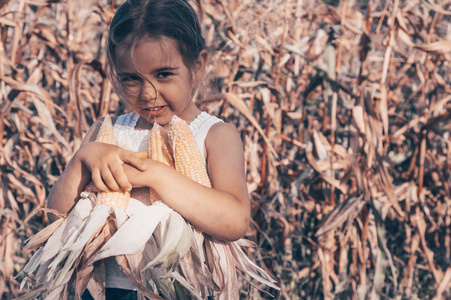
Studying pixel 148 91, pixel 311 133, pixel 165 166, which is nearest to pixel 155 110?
pixel 148 91

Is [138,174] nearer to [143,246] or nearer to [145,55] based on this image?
[143,246]

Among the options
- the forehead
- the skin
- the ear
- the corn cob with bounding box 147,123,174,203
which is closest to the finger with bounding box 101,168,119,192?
the skin

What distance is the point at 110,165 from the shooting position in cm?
102

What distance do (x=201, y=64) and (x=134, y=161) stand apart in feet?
1.23

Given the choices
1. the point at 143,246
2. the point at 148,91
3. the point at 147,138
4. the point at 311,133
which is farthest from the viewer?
the point at 311,133

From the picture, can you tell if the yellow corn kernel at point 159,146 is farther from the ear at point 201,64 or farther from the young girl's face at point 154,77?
the ear at point 201,64

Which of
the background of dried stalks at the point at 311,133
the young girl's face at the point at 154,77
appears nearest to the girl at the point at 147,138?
the young girl's face at the point at 154,77

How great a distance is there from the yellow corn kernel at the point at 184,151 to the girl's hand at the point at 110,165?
0.08 meters

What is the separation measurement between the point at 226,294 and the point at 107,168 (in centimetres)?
37

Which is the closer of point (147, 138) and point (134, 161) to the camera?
point (134, 161)

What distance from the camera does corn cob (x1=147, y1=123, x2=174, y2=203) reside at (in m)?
1.11

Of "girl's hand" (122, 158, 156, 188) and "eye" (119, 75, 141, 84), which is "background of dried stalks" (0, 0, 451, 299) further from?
"girl's hand" (122, 158, 156, 188)

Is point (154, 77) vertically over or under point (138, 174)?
over

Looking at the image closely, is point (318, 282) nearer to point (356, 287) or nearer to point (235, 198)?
point (356, 287)
